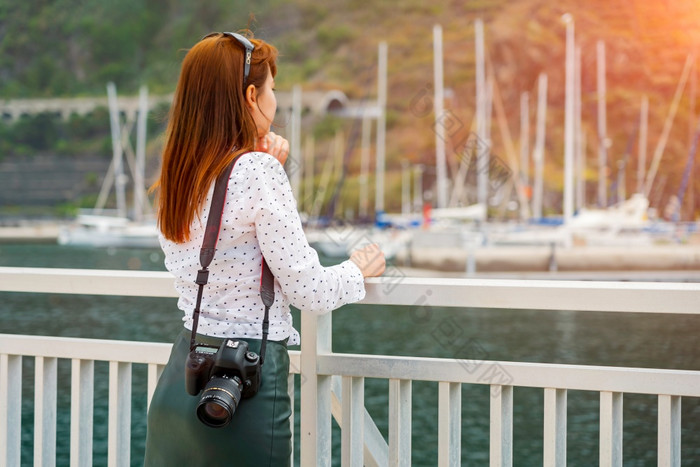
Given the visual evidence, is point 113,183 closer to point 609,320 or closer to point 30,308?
point 30,308

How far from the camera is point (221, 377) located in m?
1.17

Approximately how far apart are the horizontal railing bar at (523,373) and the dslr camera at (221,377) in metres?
0.38

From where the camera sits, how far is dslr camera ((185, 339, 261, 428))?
3.78 ft

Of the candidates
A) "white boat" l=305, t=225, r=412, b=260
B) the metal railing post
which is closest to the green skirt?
the metal railing post

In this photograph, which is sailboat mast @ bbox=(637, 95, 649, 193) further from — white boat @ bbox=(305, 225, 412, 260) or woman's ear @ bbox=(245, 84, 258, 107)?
woman's ear @ bbox=(245, 84, 258, 107)

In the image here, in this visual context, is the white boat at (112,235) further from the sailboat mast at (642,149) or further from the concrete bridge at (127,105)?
the concrete bridge at (127,105)

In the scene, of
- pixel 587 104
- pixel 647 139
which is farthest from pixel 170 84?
pixel 647 139

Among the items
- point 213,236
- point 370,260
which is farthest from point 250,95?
point 370,260

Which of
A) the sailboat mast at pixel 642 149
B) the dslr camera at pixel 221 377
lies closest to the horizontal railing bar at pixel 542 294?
the dslr camera at pixel 221 377

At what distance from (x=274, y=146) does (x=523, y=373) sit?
60 cm

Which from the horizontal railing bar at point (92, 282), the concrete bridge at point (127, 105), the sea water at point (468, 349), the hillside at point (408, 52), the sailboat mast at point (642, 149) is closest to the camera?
the horizontal railing bar at point (92, 282)

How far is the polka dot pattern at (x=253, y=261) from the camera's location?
1201 mm

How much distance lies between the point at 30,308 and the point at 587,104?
112ft

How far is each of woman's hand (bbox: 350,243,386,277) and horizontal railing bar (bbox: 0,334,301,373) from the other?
0.29m
